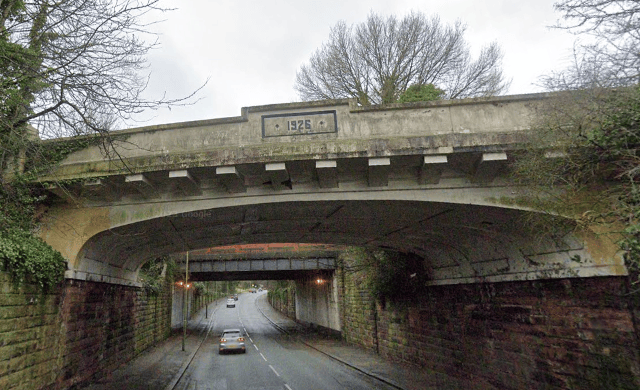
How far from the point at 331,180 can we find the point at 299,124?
4.99 ft

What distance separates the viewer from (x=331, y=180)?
7.65 m

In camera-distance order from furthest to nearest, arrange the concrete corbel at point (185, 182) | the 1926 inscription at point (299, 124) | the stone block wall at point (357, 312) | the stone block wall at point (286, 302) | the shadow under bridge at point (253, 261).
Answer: the stone block wall at point (286, 302) < the shadow under bridge at point (253, 261) < the stone block wall at point (357, 312) < the 1926 inscription at point (299, 124) < the concrete corbel at point (185, 182)

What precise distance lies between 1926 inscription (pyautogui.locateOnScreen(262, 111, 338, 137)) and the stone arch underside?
61.7 inches

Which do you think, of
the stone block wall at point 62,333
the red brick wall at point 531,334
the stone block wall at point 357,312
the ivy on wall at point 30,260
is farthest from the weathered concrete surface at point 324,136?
the stone block wall at point 357,312

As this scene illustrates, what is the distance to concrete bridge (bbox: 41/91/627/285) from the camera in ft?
23.2

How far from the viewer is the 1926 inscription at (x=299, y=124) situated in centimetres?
808

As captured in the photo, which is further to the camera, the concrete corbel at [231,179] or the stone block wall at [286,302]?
the stone block wall at [286,302]

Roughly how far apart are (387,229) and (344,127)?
3619mm

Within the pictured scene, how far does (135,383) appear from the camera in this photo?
11.1m

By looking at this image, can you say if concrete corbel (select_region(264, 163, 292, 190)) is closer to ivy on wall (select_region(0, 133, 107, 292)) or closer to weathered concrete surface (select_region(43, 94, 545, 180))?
weathered concrete surface (select_region(43, 94, 545, 180))

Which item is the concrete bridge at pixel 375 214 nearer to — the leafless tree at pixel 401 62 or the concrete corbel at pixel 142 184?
the concrete corbel at pixel 142 184

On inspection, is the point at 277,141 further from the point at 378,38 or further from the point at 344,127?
the point at 378,38

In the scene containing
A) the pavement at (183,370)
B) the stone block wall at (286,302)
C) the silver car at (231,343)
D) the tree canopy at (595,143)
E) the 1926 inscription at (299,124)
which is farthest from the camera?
the stone block wall at (286,302)

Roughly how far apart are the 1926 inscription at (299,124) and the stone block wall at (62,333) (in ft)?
18.0
